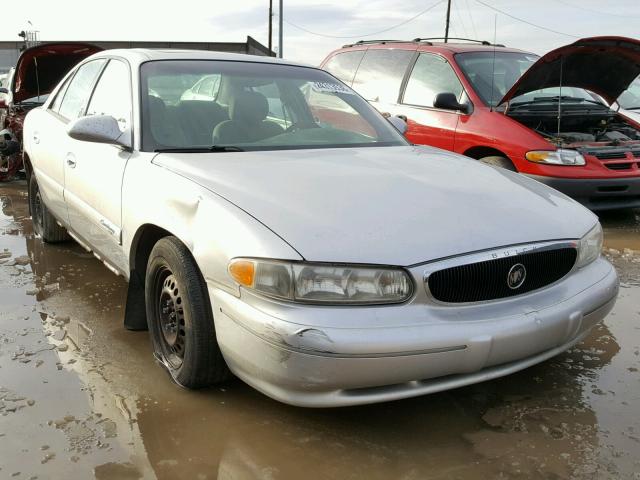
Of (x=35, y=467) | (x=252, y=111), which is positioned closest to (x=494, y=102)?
(x=252, y=111)

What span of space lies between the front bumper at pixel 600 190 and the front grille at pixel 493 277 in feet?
10.5

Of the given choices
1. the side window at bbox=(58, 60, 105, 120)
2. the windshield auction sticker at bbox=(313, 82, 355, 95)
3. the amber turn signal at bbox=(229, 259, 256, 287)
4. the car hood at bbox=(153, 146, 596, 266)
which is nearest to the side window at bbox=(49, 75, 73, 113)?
the side window at bbox=(58, 60, 105, 120)

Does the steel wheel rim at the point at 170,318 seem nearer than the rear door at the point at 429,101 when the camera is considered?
Yes

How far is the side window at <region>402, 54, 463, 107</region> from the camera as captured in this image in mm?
6352

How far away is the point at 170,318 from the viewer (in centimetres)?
278

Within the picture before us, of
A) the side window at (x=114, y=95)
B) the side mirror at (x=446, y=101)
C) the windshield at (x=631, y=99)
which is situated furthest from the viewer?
the windshield at (x=631, y=99)

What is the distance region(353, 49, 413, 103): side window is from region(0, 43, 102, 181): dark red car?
295 centimetres

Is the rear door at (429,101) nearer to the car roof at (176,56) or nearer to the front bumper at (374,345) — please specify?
the car roof at (176,56)

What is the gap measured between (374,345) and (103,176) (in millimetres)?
1891

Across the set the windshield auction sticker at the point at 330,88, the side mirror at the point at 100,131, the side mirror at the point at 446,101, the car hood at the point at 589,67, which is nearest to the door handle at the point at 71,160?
the side mirror at the point at 100,131

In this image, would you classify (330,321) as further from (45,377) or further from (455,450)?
(45,377)

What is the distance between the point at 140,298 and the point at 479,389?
166 cm

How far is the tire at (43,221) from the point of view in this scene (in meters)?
4.96

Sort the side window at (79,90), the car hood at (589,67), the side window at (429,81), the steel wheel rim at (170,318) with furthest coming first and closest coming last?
the side window at (429,81) → the car hood at (589,67) → the side window at (79,90) → the steel wheel rim at (170,318)
